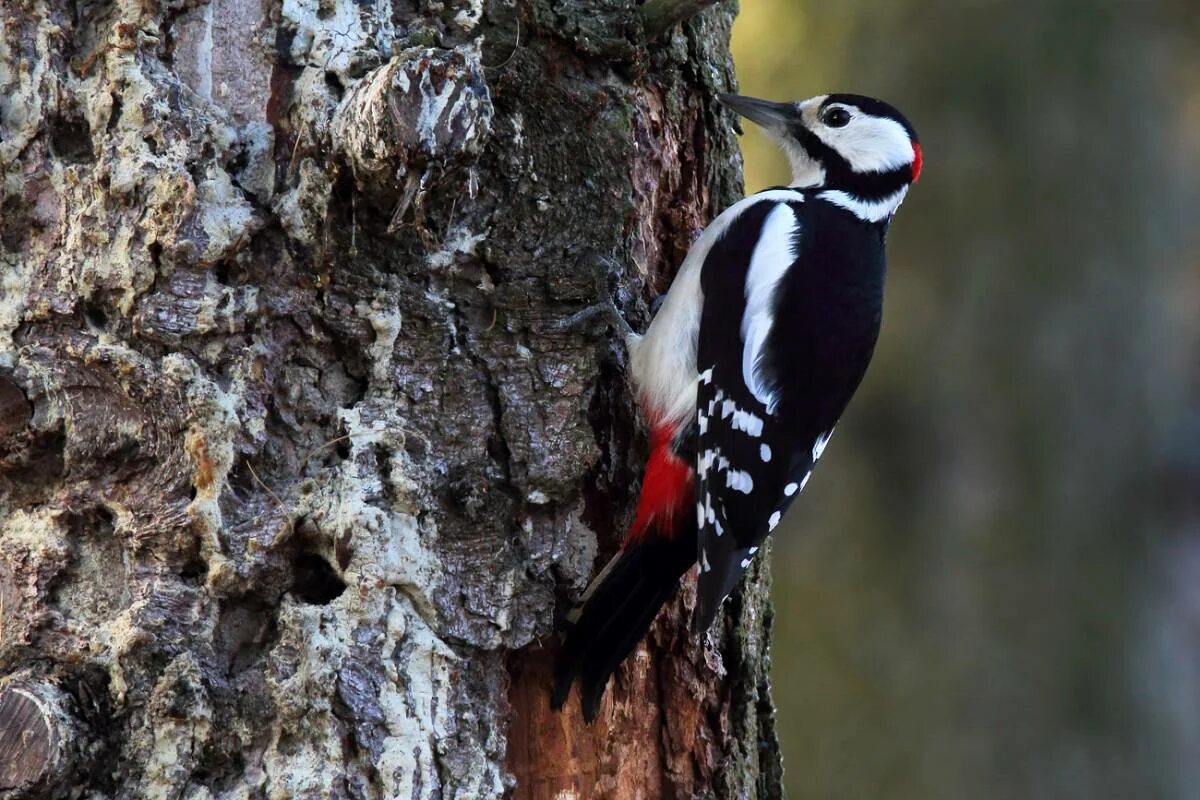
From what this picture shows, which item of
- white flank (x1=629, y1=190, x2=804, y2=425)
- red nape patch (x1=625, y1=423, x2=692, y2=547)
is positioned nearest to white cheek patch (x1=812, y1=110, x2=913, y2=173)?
white flank (x1=629, y1=190, x2=804, y2=425)

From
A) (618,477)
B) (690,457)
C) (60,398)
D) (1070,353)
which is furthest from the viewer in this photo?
(1070,353)

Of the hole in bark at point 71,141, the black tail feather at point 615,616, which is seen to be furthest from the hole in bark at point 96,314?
the black tail feather at point 615,616

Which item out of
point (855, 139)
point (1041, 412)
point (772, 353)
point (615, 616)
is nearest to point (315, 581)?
point (615, 616)

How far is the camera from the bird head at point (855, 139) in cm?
310

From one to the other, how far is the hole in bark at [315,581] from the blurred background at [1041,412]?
2.33 meters

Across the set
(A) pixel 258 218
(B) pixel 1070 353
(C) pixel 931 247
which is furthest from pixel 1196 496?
(A) pixel 258 218

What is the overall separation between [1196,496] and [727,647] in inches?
81.5

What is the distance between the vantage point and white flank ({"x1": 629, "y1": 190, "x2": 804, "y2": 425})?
95.7 inches

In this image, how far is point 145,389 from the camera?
6.07 feet

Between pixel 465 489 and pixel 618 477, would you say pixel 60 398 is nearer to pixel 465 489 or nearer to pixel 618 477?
pixel 465 489

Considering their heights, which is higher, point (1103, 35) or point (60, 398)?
point (1103, 35)

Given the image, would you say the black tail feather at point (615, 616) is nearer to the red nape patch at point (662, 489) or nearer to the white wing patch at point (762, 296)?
the red nape patch at point (662, 489)

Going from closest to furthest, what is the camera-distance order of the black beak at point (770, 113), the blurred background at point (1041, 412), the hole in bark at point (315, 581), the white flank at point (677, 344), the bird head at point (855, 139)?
the hole in bark at point (315, 581)
the white flank at point (677, 344)
the black beak at point (770, 113)
the bird head at point (855, 139)
the blurred background at point (1041, 412)

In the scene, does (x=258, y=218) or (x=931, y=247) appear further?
(x=931, y=247)
